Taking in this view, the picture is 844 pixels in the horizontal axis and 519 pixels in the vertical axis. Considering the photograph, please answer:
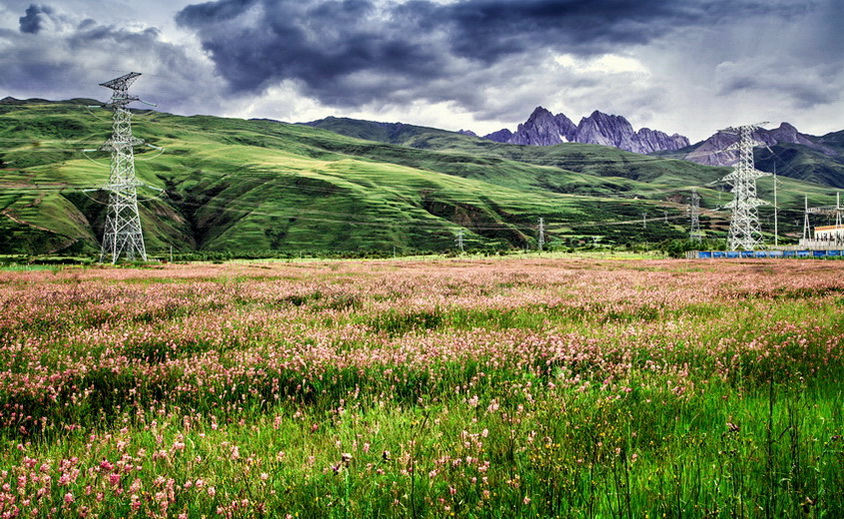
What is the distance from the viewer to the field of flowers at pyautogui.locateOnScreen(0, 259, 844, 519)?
2.40 meters

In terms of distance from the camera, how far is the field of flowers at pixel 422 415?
2.40 metres

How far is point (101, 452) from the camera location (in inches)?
125

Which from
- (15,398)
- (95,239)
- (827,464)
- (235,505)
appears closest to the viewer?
(235,505)

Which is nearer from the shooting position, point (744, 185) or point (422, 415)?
point (422, 415)

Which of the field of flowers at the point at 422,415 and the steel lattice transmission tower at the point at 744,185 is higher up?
the steel lattice transmission tower at the point at 744,185

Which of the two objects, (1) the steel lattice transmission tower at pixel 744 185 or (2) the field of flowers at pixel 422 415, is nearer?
(2) the field of flowers at pixel 422 415

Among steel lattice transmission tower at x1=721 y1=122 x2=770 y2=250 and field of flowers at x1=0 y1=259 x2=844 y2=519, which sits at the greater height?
steel lattice transmission tower at x1=721 y1=122 x2=770 y2=250

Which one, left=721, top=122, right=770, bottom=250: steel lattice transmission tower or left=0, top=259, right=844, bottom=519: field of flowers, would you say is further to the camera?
left=721, top=122, right=770, bottom=250: steel lattice transmission tower

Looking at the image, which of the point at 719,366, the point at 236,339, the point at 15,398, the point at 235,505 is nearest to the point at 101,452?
the point at 235,505

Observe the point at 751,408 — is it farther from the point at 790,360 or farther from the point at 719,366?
the point at 790,360

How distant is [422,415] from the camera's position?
3.81 m

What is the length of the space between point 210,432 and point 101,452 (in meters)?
0.80

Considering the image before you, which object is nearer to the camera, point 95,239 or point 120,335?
point 120,335

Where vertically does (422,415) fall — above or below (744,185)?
below
